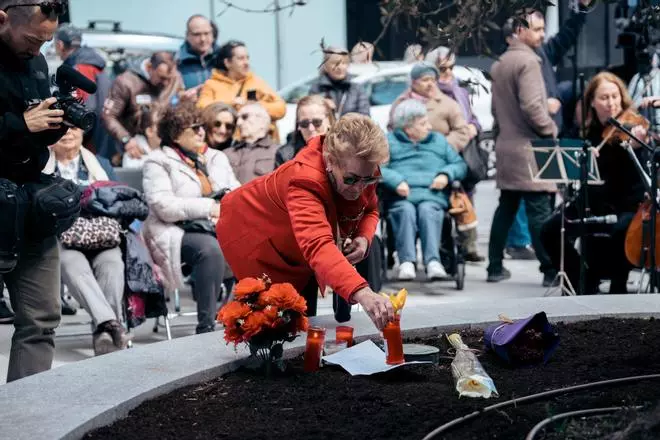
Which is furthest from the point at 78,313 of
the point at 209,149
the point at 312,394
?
the point at 312,394

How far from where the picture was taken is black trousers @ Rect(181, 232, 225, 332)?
845 cm

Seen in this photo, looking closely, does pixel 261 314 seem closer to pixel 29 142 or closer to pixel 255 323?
pixel 255 323

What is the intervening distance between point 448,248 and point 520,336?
561cm

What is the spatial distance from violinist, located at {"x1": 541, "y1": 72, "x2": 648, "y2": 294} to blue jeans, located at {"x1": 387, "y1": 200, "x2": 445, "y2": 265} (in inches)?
38.8

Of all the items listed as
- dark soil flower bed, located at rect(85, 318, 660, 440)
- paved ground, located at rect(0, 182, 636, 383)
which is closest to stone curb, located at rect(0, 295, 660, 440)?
dark soil flower bed, located at rect(85, 318, 660, 440)

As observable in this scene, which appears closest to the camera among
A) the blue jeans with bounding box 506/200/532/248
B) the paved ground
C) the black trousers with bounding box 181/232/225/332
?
the paved ground

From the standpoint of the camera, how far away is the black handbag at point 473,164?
443 inches

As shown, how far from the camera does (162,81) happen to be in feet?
36.8

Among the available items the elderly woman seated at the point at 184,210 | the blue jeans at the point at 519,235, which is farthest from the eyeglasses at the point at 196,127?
the blue jeans at the point at 519,235

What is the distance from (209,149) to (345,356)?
4113 mm

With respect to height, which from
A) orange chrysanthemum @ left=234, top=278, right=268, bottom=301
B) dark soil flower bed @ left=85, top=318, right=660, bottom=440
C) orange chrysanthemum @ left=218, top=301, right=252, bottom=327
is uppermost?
orange chrysanthemum @ left=234, top=278, right=268, bottom=301

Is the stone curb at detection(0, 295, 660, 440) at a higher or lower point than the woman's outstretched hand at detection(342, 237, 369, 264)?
lower

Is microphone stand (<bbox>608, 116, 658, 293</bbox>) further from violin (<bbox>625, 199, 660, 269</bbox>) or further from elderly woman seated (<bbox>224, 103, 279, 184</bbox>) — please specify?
elderly woman seated (<bbox>224, 103, 279, 184</bbox>)

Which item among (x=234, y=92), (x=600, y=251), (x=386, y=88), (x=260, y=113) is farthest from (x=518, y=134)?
(x=386, y=88)
